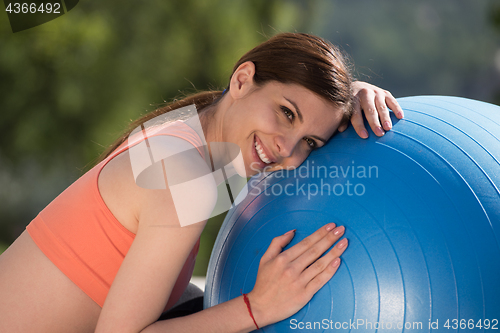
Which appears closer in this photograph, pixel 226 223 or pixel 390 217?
pixel 390 217

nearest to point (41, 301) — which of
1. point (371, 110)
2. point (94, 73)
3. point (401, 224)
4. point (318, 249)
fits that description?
point (318, 249)

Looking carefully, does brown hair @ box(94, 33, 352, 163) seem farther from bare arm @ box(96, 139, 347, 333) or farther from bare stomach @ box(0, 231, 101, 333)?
bare stomach @ box(0, 231, 101, 333)

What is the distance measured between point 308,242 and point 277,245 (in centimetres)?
10

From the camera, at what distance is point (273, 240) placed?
1260mm

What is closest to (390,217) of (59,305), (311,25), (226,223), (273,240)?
(273,240)

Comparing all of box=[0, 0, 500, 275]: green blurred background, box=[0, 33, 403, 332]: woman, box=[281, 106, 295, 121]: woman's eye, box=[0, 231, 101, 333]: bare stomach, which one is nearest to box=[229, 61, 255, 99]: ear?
box=[0, 33, 403, 332]: woman

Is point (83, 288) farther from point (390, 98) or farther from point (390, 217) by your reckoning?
point (390, 98)

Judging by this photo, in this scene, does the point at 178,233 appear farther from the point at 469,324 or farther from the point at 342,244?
the point at 469,324

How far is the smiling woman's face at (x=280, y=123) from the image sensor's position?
1320 mm

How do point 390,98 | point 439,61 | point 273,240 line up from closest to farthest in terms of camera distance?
point 273,240 → point 390,98 → point 439,61

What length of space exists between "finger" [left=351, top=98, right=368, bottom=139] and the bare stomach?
986mm

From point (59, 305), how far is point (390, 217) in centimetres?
101

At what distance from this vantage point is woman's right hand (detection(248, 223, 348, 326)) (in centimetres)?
116

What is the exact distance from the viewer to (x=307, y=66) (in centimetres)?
132
